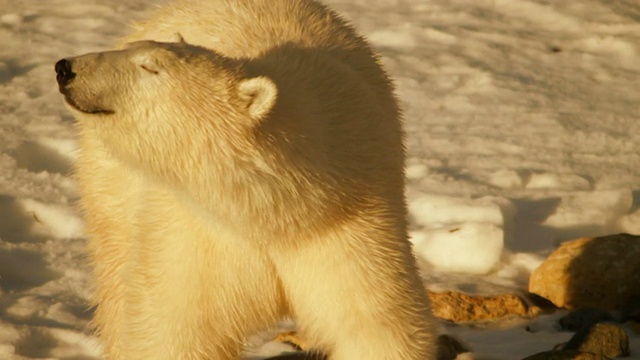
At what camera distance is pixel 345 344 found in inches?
110

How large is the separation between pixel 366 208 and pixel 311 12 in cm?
93

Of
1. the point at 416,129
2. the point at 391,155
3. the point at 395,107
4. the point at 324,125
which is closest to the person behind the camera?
the point at 324,125

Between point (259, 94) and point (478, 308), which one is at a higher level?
point (259, 94)

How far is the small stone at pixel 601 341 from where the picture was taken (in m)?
3.81

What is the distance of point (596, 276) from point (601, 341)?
2.25 ft

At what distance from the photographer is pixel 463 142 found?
20.0ft

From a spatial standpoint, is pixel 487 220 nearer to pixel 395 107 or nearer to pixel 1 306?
pixel 395 107

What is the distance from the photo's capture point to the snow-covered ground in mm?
4453

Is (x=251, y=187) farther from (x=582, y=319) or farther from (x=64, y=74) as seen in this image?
(x=582, y=319)

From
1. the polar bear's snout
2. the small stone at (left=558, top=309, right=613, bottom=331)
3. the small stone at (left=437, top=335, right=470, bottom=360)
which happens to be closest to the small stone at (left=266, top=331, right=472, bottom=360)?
the small stone at (left=437, top=335, right=470, bottom=360)

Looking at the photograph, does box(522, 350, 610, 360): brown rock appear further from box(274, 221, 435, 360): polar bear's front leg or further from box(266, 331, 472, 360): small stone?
box(274, 221, 435, 360): polar bear's front leg

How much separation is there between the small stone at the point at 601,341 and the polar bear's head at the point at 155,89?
1994mm

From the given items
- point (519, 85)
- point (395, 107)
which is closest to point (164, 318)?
point (395, 107)

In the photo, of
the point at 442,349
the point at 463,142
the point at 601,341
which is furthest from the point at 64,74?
the point at 463,142
